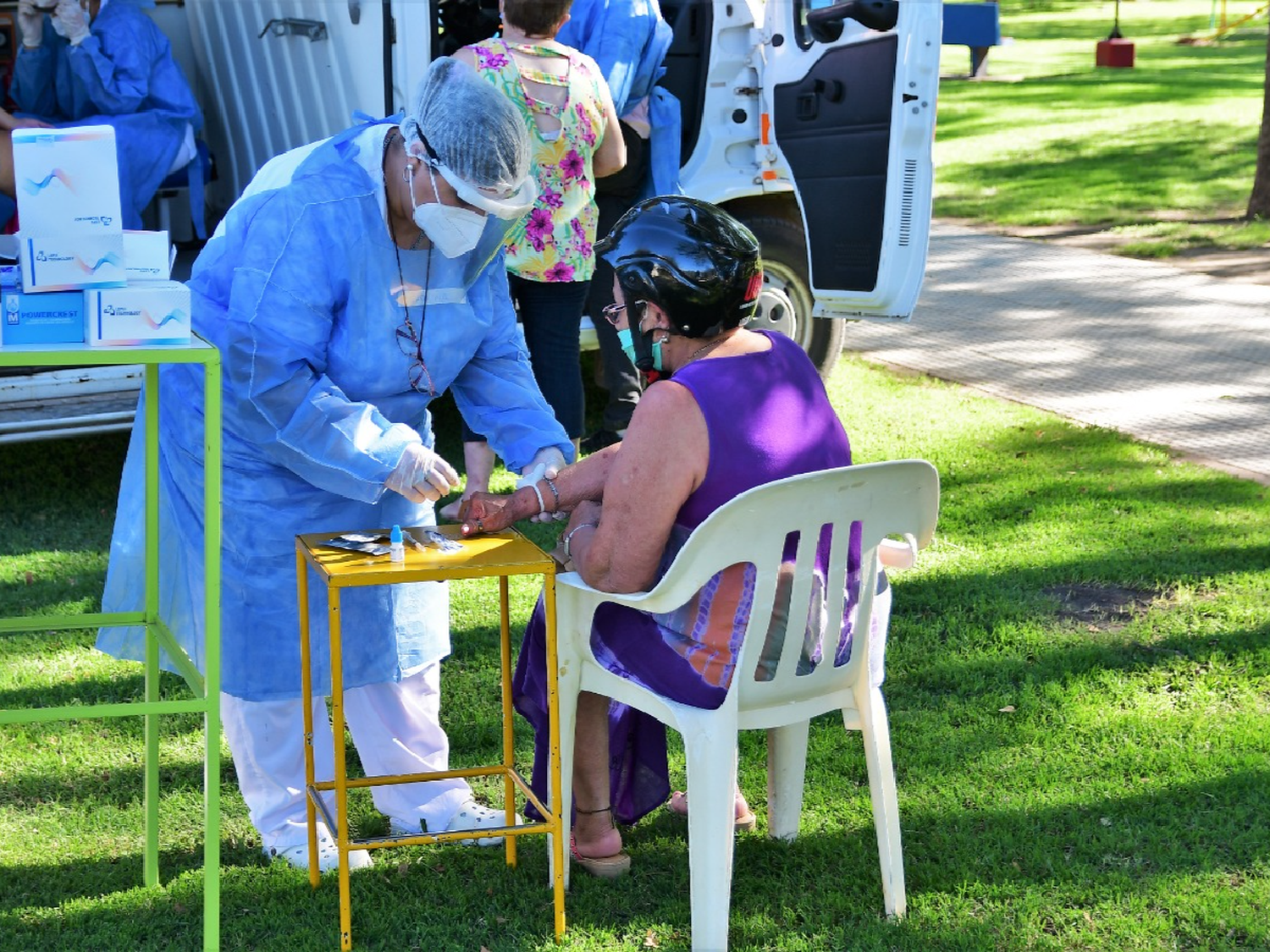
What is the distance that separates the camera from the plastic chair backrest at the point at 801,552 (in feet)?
9.56

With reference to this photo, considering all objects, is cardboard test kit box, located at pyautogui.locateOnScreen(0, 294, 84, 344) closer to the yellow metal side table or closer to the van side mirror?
the yellow metal side table

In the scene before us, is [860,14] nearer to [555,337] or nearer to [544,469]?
[555,337]

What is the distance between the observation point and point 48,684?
445 cm

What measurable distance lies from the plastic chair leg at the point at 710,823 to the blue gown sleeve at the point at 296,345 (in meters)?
0.81

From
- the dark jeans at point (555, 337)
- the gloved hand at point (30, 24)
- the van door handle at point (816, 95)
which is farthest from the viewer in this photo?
the gloved hand at point (30, 24)

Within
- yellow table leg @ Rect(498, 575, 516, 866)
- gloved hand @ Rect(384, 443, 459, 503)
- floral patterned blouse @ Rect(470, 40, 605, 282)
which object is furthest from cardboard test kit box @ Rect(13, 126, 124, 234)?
Result: floral patterned blouse @ Rect(470, 40, 605, 282)

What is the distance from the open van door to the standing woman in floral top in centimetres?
120

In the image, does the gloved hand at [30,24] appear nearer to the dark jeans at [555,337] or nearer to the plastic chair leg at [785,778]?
the dark jeans at [555,337]

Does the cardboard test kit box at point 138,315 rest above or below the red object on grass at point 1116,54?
below

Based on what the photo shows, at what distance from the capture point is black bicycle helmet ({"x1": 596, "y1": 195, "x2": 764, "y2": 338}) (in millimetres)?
3068

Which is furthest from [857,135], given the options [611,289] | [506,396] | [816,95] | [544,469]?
[544,469]

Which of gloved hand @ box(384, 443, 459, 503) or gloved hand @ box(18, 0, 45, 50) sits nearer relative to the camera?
gloved hand @ box(384, 443, 459, 503)

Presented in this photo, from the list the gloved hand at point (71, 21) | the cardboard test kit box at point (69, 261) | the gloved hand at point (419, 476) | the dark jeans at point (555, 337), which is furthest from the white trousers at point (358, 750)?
the gloved hand at point (71, 21)

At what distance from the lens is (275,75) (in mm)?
6516
